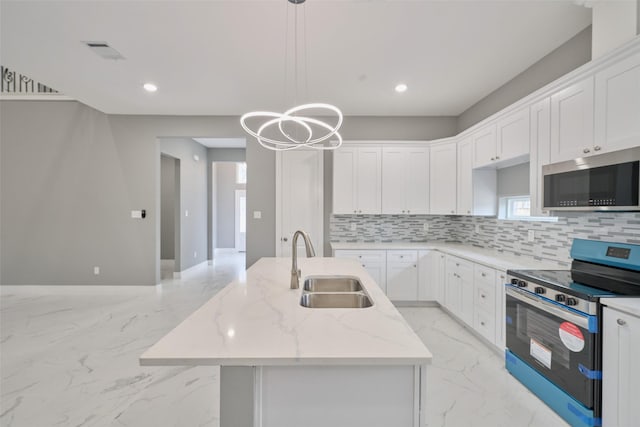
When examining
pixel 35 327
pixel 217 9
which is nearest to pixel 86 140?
pixel 35 327

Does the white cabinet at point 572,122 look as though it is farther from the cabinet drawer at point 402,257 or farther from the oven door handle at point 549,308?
the cabinet drawer at point 402,257

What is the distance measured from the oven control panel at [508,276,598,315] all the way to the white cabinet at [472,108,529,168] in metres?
1.20

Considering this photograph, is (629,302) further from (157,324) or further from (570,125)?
(157,324)

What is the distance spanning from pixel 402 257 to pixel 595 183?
2.29m

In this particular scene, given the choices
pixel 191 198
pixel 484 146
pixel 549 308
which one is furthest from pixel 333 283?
pixel 191 198

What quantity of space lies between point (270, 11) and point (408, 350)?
249cm

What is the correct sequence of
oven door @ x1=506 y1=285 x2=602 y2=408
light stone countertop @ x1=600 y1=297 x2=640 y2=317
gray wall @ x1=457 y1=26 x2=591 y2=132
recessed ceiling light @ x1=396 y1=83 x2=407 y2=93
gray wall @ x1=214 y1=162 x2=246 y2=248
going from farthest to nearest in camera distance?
gray wall @ x1=214 y1=162 x2=246 y2=248, recessed ceiling light @ x1=396 y1=83 x2=407 y2=93, gray wall @ x1=457 y1=26 x2=591 y2=132, oven door @ x1=506 y1=285 x2=602 y2=408, light stone countertop @ x1=600 y1=297 x2=640 y2=317

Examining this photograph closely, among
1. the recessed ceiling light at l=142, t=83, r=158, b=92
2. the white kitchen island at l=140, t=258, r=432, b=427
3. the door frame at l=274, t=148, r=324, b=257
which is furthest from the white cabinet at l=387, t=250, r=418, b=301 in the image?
the recessed ceiling light at l=142, t=83, r=158, b=92

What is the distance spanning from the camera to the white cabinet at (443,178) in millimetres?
3973

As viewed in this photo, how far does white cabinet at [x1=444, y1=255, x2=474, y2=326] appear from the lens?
3.09 metres

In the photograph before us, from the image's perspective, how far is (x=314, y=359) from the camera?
95 cm

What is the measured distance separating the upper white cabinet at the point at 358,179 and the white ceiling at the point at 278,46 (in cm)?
74

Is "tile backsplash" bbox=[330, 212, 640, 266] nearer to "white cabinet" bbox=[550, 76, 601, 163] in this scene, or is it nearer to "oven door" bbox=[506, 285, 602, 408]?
"white cabinet" bbox=[550, 76, 601, 163]

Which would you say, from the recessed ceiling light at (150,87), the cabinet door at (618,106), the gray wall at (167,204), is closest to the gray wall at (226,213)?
the gray wall at (167,204)
